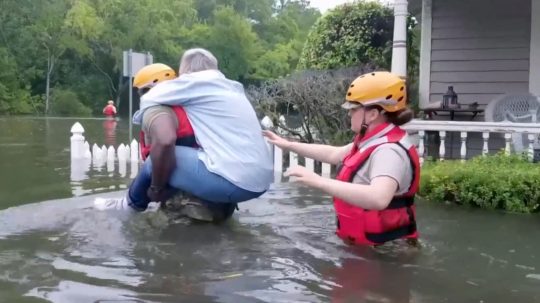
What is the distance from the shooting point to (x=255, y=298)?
3.77m

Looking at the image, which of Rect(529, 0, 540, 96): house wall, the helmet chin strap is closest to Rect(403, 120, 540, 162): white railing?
Rect(529, 0, 540, 96): house wall

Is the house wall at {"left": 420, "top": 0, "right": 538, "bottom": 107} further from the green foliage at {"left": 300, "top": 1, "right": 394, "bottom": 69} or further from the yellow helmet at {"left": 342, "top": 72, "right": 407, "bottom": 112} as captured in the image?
the yellow helmet at {"left": 342, "top": 72, "right": 407, "bottom": 112}

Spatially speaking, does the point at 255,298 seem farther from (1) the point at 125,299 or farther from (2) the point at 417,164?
(2) the point at 417,164

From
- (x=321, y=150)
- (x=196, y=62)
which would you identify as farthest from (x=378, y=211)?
(x=196, y=62)

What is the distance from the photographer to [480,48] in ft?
39.4

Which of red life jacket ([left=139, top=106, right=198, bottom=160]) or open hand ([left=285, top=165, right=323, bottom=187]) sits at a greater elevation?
red life jacket ([left=139, top=106, right=198, bottom=160])

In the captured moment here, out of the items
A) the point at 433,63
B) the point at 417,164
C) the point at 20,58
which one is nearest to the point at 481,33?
the point at 433,63

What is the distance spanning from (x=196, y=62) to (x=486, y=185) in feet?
10.9

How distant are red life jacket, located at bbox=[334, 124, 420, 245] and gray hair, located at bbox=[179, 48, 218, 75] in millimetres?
1432

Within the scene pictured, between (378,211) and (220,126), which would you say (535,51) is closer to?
(220,126)

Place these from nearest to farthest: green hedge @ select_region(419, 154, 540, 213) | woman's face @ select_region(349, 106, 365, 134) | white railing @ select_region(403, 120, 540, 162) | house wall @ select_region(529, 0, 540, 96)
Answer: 1. woman's face @ select_region(349, 106, 365, 134)
2. green hedge @ select_region(419, 154, 540, 213)
3. white railing @ select_region(403, 120, 540, 162)
4. house wall @ select_region(529, 0, 540, 96)

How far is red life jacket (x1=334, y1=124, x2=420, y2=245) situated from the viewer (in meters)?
4.23

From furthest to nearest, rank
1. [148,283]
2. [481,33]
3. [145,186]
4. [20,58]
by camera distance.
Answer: [20,58], [481,33], [145,186], [148,283]

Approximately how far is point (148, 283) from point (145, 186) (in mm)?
1506
